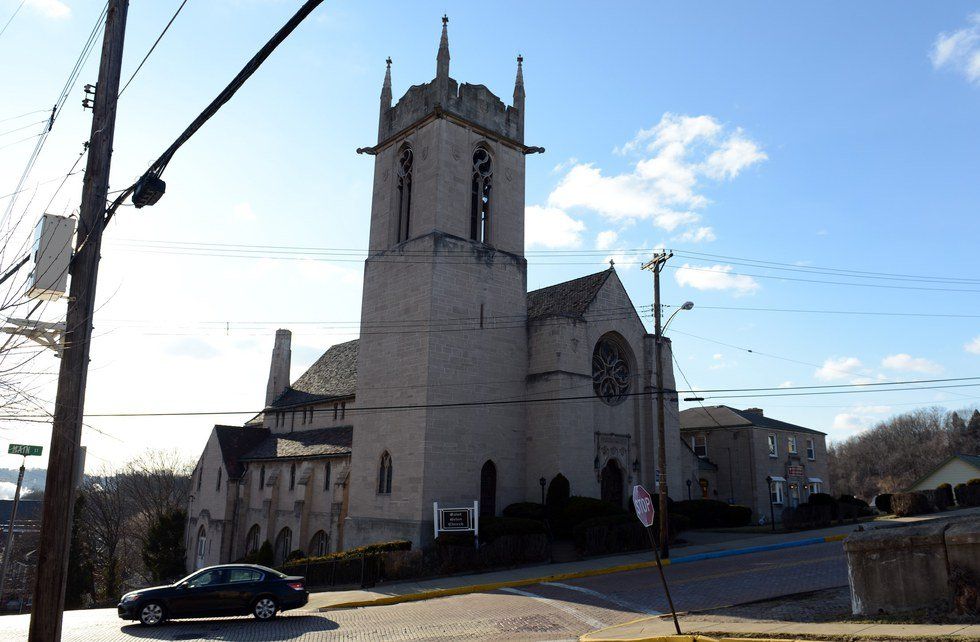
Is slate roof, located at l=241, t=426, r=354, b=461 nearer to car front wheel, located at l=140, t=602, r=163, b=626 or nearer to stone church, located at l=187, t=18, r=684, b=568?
stone church, located at l=187, t=18, r=684, b=568

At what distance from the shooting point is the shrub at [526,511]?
95.8 ft

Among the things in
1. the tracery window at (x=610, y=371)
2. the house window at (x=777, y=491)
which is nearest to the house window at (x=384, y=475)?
the tracery window at (x=610, y=371)

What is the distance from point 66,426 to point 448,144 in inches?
1005

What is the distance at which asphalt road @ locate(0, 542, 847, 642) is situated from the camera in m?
15.1

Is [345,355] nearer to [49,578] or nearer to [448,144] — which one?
[448,144]

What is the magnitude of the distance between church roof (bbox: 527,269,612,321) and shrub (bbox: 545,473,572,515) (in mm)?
7174

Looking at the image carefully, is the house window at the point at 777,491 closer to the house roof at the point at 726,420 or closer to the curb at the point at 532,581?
the house roof at the point at 726,420

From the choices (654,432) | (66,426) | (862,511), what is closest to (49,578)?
(66,426)

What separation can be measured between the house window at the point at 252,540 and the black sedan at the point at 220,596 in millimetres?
26396

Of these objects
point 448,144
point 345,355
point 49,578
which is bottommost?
point 49,578

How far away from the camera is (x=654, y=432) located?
1401 inches

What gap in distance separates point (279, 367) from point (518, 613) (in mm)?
39192

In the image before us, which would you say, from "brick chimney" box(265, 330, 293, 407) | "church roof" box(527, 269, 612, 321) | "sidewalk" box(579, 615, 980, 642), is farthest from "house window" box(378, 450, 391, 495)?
"brick chimney" box(265, 330, 293, 407)

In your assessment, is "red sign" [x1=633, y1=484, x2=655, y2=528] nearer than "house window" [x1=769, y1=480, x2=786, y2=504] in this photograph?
Yes
